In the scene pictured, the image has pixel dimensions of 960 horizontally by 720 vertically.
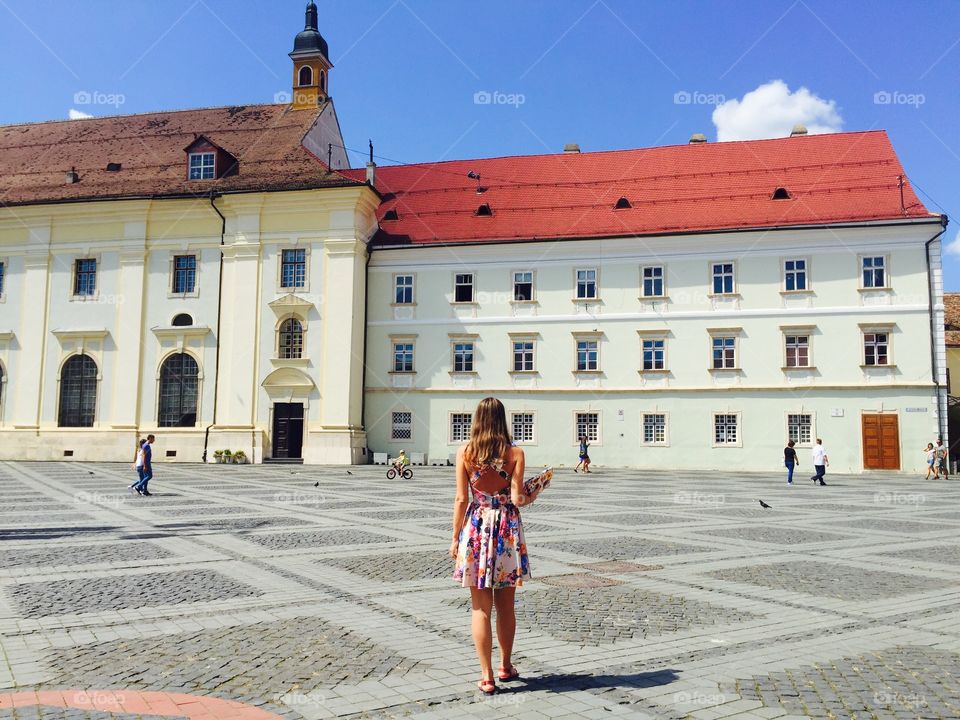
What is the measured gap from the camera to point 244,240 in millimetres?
37219

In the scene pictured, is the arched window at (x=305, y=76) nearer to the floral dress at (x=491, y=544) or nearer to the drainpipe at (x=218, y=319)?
the drainpipe at (x=218, y=319)

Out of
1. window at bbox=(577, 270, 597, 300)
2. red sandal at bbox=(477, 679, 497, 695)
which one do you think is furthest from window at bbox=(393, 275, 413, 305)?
red sandal at bbox=(477, 679, 497, 695)

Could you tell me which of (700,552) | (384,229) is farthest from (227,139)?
(700,552)

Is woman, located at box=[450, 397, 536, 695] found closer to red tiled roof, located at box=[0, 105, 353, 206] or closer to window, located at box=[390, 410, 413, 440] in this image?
window, located at box=[390, 410, 413, 440]

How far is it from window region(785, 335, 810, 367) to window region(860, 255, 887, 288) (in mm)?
3137

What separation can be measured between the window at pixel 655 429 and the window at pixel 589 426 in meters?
1.99

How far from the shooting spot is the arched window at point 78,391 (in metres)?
37.9

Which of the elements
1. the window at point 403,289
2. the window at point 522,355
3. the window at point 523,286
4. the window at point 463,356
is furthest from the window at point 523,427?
the window at point 403,289

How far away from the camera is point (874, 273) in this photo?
33.1m

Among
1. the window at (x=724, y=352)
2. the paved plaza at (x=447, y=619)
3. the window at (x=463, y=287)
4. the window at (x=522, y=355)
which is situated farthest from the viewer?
the window at (x=463, y=287)

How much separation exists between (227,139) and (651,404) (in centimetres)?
2425

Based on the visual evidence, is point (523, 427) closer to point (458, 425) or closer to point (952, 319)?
point (458, 425)

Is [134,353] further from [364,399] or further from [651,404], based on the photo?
[651,404]

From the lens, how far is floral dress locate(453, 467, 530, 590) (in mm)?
5109
